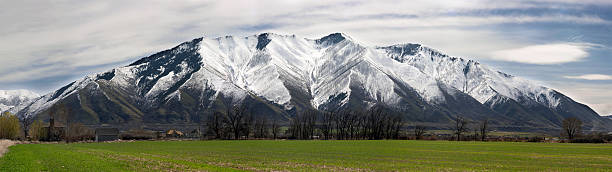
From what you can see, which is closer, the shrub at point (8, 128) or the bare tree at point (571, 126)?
the shrub at point (8, 128)

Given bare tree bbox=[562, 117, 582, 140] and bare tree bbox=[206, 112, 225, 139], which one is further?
bare tree bbox=[206, 112, 225, 139]

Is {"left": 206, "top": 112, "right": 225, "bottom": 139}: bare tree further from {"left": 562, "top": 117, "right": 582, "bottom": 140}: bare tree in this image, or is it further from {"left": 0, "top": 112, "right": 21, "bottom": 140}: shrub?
{"left": 562, "top": 117, "right": 582, "bottom": 140}: bare tree

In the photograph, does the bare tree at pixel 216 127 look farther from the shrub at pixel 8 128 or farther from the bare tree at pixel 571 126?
the bare tree at pixel 571 126

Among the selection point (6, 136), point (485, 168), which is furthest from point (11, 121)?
point (485, 168)

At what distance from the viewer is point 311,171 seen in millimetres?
46906

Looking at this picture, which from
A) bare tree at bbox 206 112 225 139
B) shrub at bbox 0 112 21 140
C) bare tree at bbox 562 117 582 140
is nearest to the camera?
shrub at bbox 0 112 21 140

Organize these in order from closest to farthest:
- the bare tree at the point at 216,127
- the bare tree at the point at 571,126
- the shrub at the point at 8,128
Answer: the shrub at the point at 8,128 < the bare tree at the point at 571,126 < the bare tree at the point at 216,127

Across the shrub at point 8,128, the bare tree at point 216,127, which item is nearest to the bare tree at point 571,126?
the bare tree at point 216,127

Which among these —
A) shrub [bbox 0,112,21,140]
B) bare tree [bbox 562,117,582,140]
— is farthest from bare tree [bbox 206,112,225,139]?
bare tree [bbox 562,117,582,140]

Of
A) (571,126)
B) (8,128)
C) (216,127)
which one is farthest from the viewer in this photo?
(216,127)

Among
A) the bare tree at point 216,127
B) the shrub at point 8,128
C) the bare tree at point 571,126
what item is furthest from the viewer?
the bare tree at point 216,127

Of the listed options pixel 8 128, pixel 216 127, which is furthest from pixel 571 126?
pixel 8 128

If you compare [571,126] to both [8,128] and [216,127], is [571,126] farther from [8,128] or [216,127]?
[8,128]

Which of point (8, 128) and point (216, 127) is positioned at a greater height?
point (216, 127)
